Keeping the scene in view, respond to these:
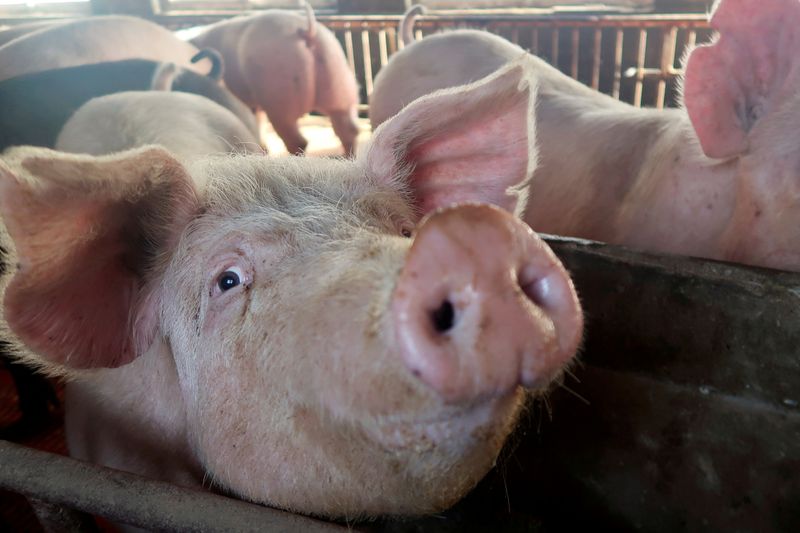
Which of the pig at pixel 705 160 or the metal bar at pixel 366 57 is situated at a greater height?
the pig at pixel 705 160

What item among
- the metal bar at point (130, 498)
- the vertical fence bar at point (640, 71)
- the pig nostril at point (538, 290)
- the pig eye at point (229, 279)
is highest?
the pig nostril at point (538, 290)

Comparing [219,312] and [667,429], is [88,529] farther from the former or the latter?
[667,429]

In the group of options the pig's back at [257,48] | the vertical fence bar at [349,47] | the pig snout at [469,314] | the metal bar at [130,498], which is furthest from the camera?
the vertical fence bar at [349,47]

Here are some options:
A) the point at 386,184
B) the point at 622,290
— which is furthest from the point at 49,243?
the point at 622,290

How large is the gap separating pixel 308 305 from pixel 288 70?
5.45 metres

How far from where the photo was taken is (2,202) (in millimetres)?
942

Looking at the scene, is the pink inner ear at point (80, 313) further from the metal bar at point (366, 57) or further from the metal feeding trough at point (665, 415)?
the metal bar at point (366, 57)

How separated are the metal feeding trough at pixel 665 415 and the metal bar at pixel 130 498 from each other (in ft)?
1.63

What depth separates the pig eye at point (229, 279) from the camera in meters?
1.19

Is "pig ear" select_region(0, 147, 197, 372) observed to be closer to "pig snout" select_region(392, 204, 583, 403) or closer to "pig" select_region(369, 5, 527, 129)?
"pig snout" select_region(392, 204, 583, 403)

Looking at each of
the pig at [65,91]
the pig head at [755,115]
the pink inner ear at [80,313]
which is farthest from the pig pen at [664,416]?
the pig at [65,91]

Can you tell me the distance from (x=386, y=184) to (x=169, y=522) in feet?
2.73

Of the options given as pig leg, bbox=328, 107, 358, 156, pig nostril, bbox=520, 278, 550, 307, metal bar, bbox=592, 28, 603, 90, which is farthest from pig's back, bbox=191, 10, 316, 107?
pig nostril, bbox=520, 278, 550, 307

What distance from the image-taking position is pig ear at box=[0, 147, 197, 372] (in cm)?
100
